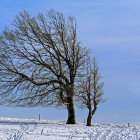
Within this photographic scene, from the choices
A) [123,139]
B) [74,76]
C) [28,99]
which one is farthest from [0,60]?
[123,139]

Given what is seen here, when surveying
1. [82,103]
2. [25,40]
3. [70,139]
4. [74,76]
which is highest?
[25,40]

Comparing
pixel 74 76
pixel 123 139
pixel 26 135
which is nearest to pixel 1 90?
pixel 74 76

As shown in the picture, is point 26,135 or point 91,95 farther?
point 91,95

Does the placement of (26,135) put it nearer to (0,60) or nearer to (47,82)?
(47,82)

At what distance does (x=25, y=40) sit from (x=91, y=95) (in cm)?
861

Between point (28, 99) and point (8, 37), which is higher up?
point (8, 37)

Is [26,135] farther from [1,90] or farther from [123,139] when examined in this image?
[1,90]

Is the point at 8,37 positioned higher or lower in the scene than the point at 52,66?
higher

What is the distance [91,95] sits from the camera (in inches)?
1198

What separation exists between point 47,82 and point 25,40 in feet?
15.8

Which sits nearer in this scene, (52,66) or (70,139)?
(70,139)

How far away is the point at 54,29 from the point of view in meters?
30.5

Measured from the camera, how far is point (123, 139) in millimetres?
19531

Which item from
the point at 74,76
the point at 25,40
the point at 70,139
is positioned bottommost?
the point at 70,139
